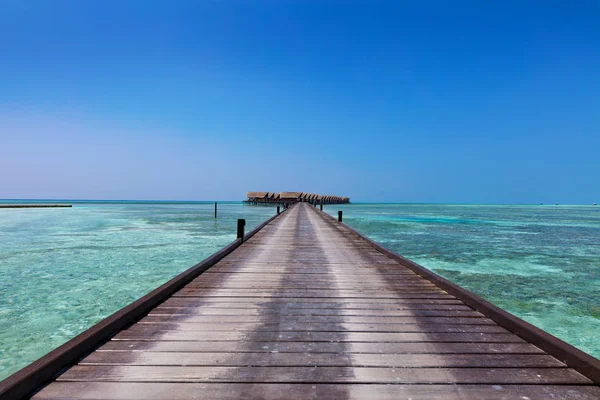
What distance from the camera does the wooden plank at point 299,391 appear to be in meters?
2.34

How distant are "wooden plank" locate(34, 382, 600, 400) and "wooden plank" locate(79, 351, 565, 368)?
29 cm

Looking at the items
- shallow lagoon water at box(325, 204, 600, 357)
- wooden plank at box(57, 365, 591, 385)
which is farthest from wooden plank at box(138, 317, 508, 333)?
shallow lagoon water at box(325, 204, 600, 357)

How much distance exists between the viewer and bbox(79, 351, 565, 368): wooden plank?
2.78 metres

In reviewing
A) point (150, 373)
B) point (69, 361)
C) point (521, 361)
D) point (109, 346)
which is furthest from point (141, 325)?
point (521, 361)

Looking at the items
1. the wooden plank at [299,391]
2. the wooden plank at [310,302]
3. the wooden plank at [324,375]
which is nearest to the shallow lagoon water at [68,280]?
the wooden plank at [310,302]

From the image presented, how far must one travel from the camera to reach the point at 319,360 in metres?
2.85

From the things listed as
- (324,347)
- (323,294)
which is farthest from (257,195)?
(324,347)

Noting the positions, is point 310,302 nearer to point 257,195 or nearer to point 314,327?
point 314,327

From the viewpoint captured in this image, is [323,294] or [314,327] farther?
[323,294]

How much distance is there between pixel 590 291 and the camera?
27.7 ft

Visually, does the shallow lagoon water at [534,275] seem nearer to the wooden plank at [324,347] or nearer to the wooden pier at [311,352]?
the wooden pier at [311,352]

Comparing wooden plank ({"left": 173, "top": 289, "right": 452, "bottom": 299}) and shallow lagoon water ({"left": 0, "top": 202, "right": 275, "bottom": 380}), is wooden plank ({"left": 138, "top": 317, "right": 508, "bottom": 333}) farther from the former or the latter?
shallow lagoon water ({"left": 0, "top": 202, "right": 275, "bottom": 380})

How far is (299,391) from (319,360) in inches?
19.2

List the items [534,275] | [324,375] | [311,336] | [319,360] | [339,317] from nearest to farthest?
[324,375], [319,360], [311,336], [339,317], [534,275]
